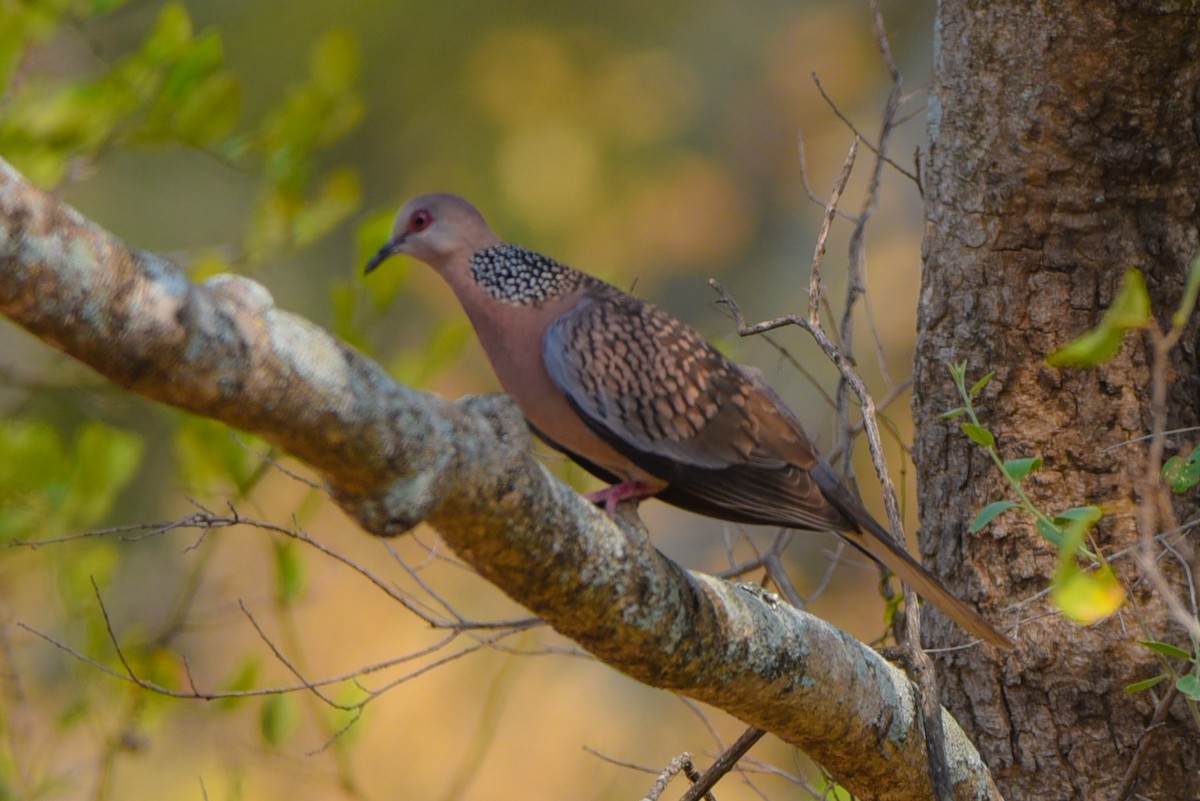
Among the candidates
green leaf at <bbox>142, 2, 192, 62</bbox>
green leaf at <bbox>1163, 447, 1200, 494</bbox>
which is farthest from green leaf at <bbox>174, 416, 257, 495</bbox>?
green leaf at <bbox>1163, 447, 1200, 494</bbox>

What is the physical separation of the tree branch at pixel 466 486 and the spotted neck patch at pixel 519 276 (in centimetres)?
91

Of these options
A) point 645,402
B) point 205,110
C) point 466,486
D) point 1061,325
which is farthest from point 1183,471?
point 205,110

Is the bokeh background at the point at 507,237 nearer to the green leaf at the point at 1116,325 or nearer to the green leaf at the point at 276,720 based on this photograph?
the green leaf at the point at 276,720

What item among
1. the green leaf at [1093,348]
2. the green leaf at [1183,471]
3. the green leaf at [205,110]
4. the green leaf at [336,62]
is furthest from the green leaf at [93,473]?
the green leaf at [1093,348]

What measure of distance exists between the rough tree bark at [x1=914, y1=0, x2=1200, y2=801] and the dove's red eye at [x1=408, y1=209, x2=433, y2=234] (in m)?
1.13

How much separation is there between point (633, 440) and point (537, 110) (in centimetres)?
675

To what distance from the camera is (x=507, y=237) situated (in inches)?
329

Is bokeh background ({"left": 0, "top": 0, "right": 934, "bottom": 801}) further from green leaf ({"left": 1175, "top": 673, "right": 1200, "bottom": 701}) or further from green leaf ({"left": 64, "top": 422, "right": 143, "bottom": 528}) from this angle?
green leaf ({"left": 1175, "top": 673, "right": 1200, "bottom": 701})

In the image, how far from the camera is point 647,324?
2.62 m

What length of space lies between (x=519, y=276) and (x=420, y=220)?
31 cm

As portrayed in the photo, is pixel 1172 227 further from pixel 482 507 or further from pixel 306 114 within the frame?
pixel 306 114

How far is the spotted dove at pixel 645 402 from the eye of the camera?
252cm

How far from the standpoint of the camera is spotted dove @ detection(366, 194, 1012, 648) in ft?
8.27

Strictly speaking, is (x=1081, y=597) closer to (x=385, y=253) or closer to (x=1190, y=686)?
(x=1190, y=686)
